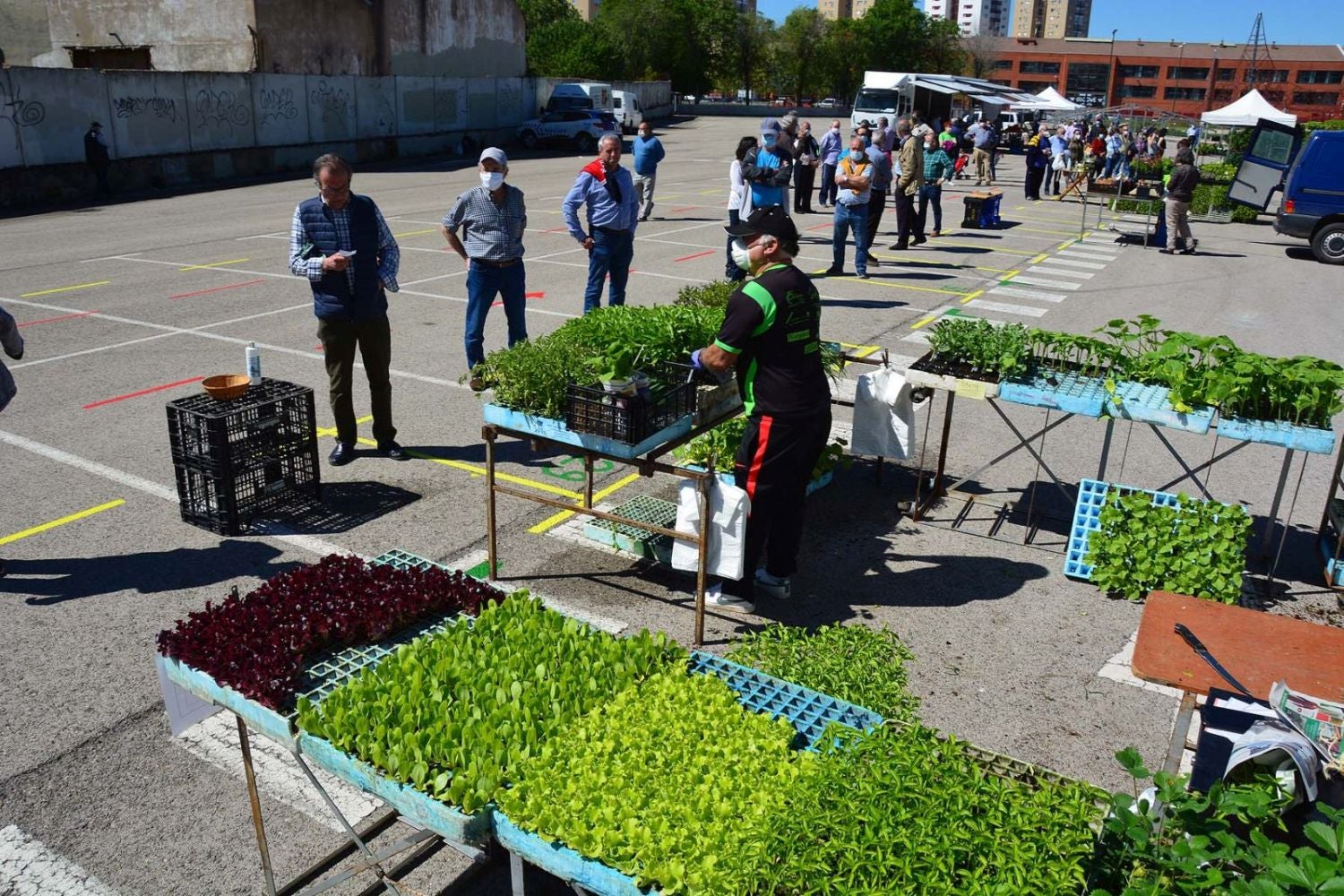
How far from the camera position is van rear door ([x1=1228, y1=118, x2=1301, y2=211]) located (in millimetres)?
22438

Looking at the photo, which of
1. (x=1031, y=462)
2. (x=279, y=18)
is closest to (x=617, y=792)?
(x=1031, y=462)

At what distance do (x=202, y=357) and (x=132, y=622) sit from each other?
603 centimetres

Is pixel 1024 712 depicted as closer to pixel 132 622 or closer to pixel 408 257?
pixel 132 622

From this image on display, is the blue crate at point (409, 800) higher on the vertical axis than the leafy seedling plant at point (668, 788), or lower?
lower

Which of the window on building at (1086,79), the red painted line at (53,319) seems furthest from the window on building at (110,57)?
the window on building at (1086,79)

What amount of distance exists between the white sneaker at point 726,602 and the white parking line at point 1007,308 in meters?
9.97

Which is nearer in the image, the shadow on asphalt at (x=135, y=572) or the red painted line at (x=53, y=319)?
the shadow on asphalt at (x=135, y=572)

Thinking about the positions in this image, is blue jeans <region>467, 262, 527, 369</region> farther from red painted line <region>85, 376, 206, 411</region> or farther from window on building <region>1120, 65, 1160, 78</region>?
window on building <region>1120, 65, 1160, 78</region>

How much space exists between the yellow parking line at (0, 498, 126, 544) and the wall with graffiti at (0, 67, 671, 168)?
71.6 ft

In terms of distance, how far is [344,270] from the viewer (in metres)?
7.59

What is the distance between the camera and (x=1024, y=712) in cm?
536

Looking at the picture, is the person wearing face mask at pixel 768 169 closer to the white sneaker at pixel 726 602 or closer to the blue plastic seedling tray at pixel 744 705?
the white sneaker at pixel 726 602

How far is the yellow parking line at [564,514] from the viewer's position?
7423 mm

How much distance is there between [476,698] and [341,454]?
531 cm
